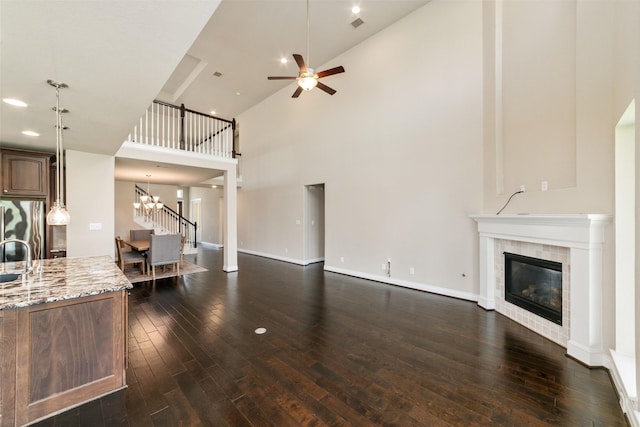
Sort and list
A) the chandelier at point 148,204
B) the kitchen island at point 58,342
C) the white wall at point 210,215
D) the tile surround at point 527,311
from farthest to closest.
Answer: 1. the white wall at point 210,215
2. the chandelier at point 148,204
3. the tile surround at point 527,311
4. the kitchen island at point 58,342

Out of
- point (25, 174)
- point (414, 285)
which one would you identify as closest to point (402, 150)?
point (414, 285)

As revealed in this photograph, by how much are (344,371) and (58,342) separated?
2233mm

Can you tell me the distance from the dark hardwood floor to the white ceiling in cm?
254

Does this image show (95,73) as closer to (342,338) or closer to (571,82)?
(342,338)

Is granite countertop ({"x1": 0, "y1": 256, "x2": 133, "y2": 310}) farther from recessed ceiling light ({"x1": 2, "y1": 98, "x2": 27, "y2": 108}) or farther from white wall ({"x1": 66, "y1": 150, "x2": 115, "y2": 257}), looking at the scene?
white wall ({"x1": 66, "y1": 150, "x2": 115, "y2": 257})

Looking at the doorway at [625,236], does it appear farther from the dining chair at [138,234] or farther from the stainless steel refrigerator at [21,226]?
the dining chair at [138,234]

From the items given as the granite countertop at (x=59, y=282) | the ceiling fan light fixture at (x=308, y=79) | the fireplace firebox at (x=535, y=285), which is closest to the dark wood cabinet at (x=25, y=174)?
the granite countertop at (x=59, y=282)

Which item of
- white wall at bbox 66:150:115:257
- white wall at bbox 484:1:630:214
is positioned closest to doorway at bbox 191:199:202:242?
white wall at bbox 66:150:115:257

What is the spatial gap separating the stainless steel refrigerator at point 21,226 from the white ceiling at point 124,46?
36.6 inches

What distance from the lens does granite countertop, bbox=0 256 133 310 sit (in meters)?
1.72

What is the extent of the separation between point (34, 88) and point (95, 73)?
2.38ft

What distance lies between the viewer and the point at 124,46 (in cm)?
169

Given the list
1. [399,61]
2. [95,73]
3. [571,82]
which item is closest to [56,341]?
[95,73]

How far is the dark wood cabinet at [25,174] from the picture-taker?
3.69 m
